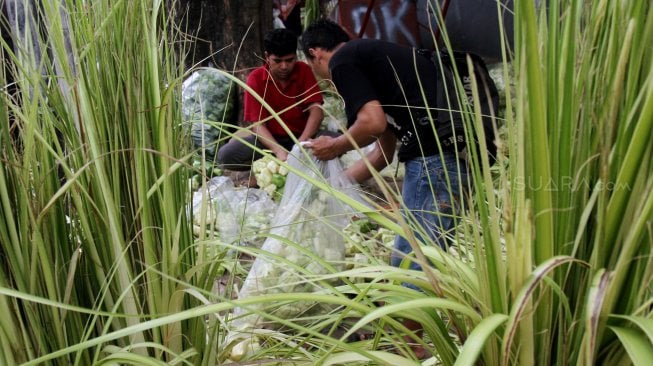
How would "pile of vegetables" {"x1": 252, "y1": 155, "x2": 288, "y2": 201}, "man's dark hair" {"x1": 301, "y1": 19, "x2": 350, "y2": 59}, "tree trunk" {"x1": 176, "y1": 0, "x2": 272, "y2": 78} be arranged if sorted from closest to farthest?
"man's dark hair" {"x1": 301, "y1": 19, "x2": 350, "y2": 59} < "pile of vegetables" {"x1": 252, "y1": 155, "x2": 288, "y2": 201} < "tree trunk" {"x1": 176, "y1": 0, "x2": 272, "y2": 78}

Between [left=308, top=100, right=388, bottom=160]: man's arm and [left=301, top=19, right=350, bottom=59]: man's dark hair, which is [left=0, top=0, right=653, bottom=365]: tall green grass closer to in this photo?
[left=308, top=100, right=388, bottom=160]: man's arm

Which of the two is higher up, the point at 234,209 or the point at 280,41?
the point at 280,41

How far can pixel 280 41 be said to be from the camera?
391 centimetres

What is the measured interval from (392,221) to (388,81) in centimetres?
185

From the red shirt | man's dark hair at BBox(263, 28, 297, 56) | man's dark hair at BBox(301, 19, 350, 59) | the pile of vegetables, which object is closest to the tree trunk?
the red shirt

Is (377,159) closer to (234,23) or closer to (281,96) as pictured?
(281,96)

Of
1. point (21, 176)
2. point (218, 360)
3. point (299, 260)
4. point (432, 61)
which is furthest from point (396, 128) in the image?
point (21, 176)

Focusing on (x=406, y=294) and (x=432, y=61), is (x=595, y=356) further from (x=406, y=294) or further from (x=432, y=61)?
(x=432, y=61)

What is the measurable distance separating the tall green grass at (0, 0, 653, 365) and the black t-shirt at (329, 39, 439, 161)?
1.47m

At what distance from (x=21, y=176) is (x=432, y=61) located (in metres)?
2.01

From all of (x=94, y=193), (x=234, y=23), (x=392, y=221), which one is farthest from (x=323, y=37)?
(x=234, y=23)

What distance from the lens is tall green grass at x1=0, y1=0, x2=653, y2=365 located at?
35.9 inches

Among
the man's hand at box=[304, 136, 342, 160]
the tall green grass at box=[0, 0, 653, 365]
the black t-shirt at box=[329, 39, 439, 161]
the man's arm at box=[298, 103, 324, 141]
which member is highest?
the tall green grass at box=[0, 0, 653, 365]

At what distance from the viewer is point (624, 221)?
94cm
